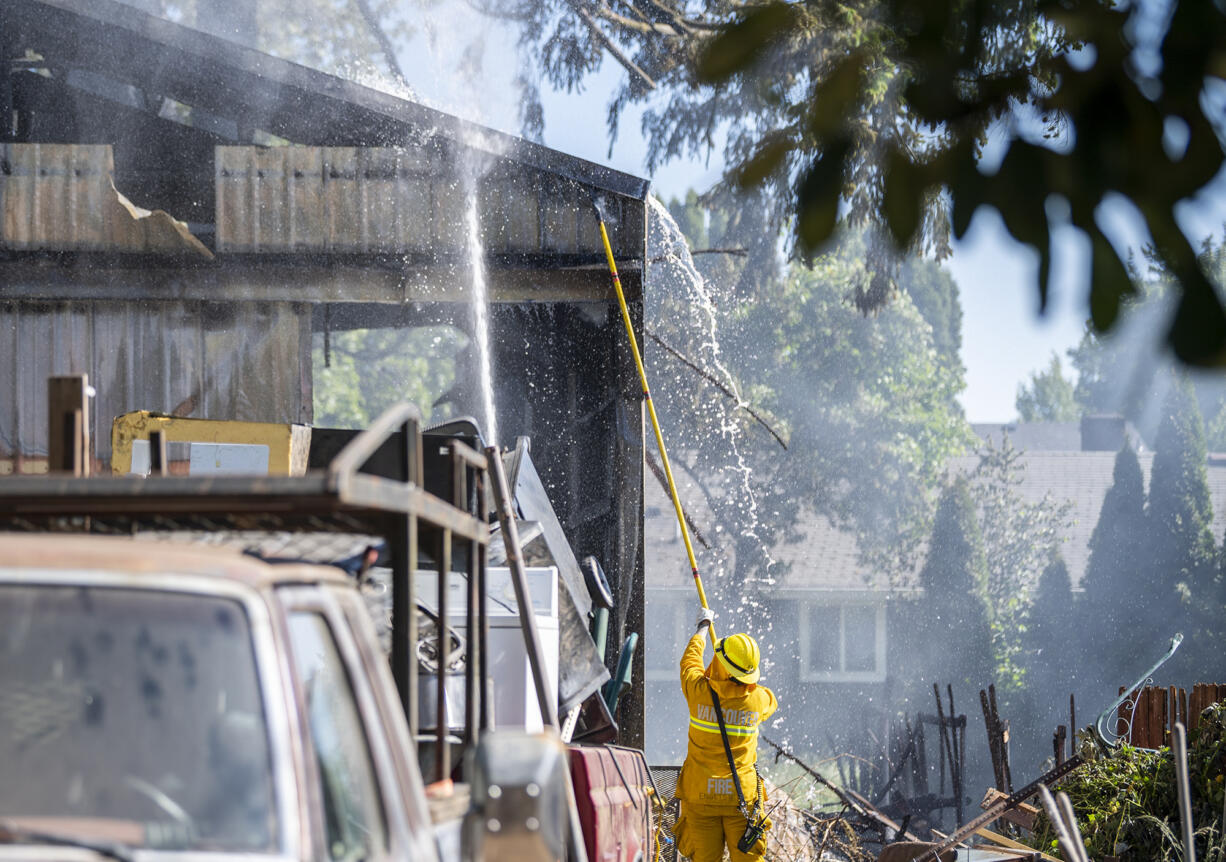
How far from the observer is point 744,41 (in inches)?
79.4

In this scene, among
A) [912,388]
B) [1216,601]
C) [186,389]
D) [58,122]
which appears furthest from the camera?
[912,388]

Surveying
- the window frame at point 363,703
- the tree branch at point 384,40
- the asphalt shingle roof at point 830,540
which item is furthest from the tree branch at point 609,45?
the asphalt shingle roof at point 830,540

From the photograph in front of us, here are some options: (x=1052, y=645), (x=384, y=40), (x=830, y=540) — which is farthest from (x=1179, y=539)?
(x=384, y=40)

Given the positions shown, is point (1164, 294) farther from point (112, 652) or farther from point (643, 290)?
point (643, 290)

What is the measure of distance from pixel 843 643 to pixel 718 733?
3345cm

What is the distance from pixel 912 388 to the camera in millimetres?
45906

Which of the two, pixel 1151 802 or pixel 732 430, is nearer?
pixel 1151 802

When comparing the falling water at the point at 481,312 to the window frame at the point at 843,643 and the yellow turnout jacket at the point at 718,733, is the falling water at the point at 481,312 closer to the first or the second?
the yellow turnout jacket at the point at 718,733

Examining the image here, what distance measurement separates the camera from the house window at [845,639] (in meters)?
40.9

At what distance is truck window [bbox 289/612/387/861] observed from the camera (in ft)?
8.27

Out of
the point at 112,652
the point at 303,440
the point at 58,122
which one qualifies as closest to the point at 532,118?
the point at 58,122

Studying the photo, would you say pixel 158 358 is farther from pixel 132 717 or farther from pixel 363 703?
pixel 132 717

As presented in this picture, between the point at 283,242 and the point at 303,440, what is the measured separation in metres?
2.83

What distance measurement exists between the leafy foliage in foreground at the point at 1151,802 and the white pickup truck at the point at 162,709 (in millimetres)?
6328
